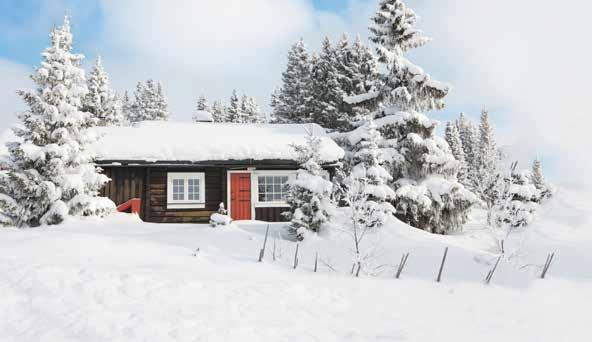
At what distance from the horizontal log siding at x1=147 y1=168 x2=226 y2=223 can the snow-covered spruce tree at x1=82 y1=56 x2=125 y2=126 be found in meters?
21.5

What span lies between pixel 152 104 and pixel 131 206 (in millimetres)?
33132

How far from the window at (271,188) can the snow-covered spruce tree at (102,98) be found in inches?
914

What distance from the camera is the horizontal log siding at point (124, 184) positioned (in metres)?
16.1

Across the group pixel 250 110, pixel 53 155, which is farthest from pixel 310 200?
pixel 250 110

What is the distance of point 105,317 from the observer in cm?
580

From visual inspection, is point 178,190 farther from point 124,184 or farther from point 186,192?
point 124,184

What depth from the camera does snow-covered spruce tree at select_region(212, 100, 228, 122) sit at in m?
48.6

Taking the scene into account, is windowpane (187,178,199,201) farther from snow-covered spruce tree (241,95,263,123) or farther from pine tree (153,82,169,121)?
pine tree (153,82,169,121)

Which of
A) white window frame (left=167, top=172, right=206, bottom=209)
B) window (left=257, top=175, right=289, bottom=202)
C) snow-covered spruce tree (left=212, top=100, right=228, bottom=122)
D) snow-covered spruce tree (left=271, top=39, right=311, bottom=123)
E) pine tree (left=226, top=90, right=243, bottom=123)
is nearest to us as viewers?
white window frame (left=167, top=172, right=206, bottom=209)

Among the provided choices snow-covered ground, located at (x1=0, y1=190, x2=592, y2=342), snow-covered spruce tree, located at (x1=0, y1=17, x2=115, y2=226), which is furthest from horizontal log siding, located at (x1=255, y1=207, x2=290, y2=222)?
snow-covered spruce tree, located at (x1=0, y1=17, x2=115, y2=226)

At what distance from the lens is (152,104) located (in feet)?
150

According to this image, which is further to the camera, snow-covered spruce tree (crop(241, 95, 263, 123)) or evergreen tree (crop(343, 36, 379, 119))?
snow-covered spruce tree (crop(241, 95, 263, 123))

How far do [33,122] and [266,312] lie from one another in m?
9.65

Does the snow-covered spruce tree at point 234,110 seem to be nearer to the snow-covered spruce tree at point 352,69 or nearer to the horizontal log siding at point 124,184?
the snow-covered spruce tree at point 352,69
